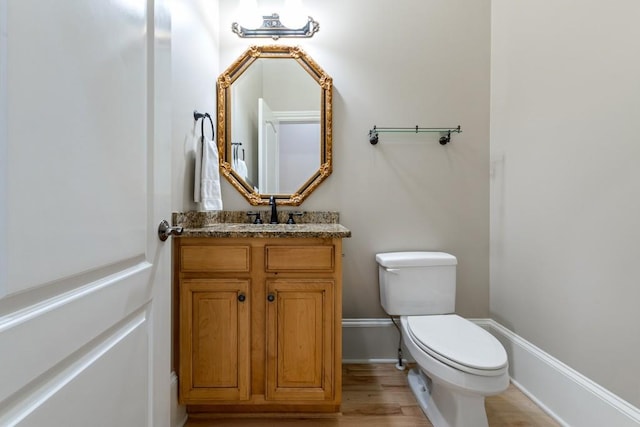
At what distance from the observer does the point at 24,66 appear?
1.44ft

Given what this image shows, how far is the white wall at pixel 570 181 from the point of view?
1155mm

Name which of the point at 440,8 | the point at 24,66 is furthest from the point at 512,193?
the point at 24,66

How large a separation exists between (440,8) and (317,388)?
7.88ft

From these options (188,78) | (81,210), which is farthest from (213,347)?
(188,78)

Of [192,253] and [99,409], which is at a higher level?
[192,253]

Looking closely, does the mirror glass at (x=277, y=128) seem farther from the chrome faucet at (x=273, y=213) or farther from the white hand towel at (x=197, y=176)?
the white hand towel at (x=197, y=176)

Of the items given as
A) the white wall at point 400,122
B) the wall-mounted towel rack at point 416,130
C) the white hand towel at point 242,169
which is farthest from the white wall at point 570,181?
the white hand towel at point 242,169

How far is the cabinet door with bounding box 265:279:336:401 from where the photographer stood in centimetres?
135

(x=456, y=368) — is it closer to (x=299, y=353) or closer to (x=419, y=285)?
(x=419, y=285)

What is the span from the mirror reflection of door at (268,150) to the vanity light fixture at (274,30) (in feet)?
1.34

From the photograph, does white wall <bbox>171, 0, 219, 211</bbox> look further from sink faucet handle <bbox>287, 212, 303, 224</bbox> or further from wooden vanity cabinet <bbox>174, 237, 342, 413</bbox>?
sink faucet handle <bbox>287, 212, 303, 224</bbox>

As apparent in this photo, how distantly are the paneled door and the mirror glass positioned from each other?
3.42 feet

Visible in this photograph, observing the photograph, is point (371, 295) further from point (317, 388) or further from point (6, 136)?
point (6, 136)

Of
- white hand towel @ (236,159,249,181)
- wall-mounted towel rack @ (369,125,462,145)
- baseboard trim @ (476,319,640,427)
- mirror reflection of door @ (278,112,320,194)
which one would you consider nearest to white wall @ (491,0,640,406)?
baseboard trim @ (476,319,640,427)
